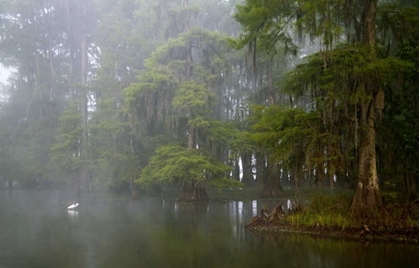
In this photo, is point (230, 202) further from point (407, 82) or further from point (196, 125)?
point (407, 82)

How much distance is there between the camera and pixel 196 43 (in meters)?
21.7

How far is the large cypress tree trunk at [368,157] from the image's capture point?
35.6ft

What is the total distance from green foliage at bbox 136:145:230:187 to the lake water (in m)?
3.04

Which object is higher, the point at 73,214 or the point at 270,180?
the point at 270,180

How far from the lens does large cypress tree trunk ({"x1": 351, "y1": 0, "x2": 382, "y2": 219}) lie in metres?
10.9

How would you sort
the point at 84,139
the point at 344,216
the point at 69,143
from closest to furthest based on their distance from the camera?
the point at 344,216
the point at 69,143
the point at 84,139

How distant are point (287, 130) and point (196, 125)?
9.58 metres

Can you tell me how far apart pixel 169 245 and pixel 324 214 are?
4063 mm

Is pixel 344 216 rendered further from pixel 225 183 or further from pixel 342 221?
pixel 225 183

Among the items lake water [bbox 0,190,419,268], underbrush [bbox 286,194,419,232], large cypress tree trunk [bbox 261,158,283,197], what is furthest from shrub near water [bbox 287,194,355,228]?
large cypress tree trunk [bbox 261,158,283,197]

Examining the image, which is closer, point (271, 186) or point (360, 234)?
point (360, 234)

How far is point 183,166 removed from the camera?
19.4 metres

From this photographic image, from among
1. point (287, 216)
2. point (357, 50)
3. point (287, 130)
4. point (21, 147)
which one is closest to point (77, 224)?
point (287, 216)

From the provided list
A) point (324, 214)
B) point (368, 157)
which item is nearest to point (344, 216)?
point (324, 214)
